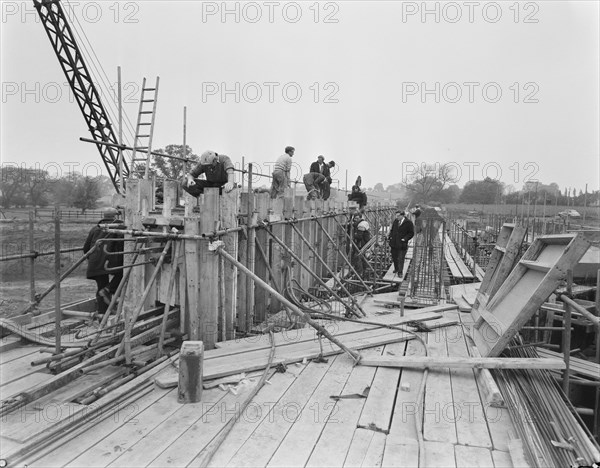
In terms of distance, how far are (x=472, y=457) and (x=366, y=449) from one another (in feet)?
2.69

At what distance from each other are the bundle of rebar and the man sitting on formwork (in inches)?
222

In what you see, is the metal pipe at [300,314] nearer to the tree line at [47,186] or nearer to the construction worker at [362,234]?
the construction worker at [362,234]

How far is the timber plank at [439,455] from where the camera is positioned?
3385 millimetres

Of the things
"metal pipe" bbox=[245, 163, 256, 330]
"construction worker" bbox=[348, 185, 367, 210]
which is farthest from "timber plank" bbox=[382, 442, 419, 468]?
"construction worker" bbox=[348, 185, 367, 210]

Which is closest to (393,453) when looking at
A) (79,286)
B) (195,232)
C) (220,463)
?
(220,463)

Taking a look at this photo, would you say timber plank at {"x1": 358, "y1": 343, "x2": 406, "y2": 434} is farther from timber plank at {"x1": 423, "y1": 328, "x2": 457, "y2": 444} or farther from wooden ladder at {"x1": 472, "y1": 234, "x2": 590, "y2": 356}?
wooden ladder at {"x1": 472, "y1": 234, "x2": 590, "y2": 356}

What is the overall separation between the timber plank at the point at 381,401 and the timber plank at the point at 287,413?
378 millimetres

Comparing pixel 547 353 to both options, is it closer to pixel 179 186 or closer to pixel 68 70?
pixel 179 186

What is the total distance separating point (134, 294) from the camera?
5930 millimetres

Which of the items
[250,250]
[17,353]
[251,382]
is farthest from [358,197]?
[17,353]

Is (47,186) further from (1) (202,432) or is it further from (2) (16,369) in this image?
(1) (202,432)

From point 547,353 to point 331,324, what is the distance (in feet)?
10.3

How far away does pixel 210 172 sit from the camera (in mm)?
8328

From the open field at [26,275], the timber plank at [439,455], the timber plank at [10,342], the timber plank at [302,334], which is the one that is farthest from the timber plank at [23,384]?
the open field at [26,275]
